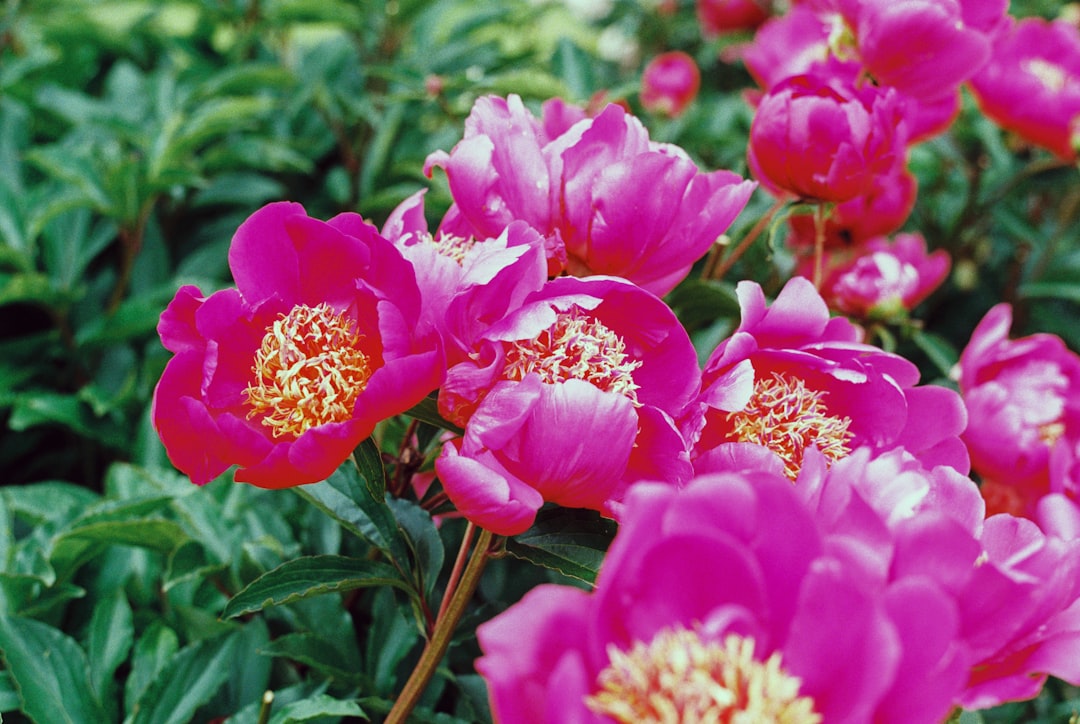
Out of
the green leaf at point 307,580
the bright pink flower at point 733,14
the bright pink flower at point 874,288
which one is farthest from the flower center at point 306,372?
the bright pink flower at point 733,14

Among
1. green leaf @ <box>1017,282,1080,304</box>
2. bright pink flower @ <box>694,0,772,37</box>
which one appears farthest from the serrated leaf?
bright pink flower @ <box>694,0,772,37</box>

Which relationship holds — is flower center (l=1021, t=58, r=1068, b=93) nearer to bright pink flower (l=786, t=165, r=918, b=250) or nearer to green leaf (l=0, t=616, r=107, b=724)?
bright pink flower (l=786, t=165, r=918, b=250)

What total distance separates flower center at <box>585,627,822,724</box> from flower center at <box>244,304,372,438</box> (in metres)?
0.23

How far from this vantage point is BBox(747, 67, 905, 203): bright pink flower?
690 millimetres

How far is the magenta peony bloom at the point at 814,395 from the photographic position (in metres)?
0.55

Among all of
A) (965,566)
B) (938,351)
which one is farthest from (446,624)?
(938,351)

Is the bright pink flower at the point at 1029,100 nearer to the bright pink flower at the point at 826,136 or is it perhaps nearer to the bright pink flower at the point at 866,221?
the bright pink flower at the point at 866,221

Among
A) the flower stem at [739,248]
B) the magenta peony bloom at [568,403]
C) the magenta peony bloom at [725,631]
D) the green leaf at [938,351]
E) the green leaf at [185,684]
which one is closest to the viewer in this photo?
the magenta peony bloom at [725,631]

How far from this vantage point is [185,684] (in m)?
0.73

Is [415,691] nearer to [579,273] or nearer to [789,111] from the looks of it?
[579,273]

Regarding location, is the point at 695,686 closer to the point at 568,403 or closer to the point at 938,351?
the point at 568,403

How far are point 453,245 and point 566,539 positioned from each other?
20 centimetres

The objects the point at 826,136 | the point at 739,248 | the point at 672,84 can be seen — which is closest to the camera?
the point at 826,136

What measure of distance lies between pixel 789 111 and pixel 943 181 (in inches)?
39.0
